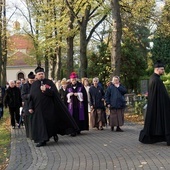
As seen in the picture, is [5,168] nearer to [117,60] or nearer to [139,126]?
[139,126]

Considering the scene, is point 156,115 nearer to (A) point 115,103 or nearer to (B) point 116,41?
(A) point 115,103

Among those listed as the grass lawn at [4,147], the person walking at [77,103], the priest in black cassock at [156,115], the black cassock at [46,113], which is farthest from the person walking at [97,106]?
the priest in black cassock at [156,115]

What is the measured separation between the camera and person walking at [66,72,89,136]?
42.2 feet

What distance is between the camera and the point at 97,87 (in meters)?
13.7

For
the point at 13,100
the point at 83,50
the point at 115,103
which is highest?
the point at 83,50

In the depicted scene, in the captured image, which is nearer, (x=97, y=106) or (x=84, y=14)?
(x=97, y=106)

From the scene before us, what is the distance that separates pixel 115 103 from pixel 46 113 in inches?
125

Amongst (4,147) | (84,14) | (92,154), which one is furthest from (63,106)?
(84,14)

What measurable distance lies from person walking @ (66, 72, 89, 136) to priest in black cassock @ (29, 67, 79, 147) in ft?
6.36

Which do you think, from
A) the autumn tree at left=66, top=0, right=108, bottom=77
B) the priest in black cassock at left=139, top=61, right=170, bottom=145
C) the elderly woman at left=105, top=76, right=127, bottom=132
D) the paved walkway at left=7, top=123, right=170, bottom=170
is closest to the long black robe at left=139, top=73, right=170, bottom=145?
the priest in black cassock at left=139, top=61, right=170, bottom=145

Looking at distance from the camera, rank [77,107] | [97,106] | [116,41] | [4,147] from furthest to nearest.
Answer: [116,41] < [97,106] < [77,107] < [4,147]

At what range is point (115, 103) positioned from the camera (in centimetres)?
1294

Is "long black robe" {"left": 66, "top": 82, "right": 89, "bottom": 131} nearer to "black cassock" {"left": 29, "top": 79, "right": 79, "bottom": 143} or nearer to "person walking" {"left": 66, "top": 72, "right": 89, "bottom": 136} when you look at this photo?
"person walking" {"left": 66, "top": 72, "right": 89, "bottom": 136}

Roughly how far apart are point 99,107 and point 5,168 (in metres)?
6.13
